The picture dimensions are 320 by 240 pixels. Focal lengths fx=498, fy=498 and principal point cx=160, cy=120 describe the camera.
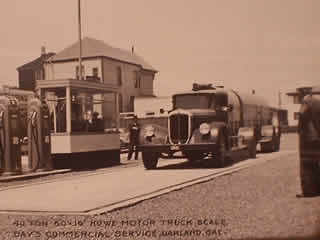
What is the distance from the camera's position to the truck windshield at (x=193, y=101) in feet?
54.1

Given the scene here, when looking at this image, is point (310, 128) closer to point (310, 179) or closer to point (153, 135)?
point (310, 179)

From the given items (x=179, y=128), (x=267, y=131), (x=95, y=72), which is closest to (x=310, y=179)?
(x=179, y=128)

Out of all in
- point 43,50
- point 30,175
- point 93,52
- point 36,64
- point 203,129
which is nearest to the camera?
point 30,175

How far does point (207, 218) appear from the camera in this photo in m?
6.93

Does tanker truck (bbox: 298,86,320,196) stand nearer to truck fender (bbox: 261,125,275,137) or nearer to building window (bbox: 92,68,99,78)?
truck fender (bbox: 261,125,275,137)

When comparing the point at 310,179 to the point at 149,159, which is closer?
the point at 310,179

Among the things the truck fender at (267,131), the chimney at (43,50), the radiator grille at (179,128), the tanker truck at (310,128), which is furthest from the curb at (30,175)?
the chimney at (43,50)

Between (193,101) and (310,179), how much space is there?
886cm

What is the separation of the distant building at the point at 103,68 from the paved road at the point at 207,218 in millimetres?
34547

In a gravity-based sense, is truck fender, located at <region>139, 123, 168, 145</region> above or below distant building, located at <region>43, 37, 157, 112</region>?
below

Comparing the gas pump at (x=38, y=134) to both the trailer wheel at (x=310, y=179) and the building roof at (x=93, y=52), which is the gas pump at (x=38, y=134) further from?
the building roof at (x=93, y=52)

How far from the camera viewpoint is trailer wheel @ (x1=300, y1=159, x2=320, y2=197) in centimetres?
764

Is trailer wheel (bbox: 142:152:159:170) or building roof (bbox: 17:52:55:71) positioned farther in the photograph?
building roof (bbox: 17:52:55:71)

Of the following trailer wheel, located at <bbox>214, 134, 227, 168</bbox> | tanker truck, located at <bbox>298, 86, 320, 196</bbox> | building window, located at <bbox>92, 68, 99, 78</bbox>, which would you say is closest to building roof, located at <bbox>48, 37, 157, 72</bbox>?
building window, located at <bbox>92, 68, 99, 78</bbox>
